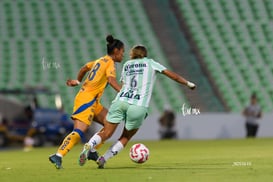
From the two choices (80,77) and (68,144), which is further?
(80,77)

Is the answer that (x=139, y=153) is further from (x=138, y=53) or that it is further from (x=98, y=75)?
(x=138, y=53)

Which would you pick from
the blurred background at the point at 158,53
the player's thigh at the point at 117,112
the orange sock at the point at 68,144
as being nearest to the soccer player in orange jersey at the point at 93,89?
the orange sock at the point at 68,144

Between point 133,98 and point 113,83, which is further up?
point 113,83

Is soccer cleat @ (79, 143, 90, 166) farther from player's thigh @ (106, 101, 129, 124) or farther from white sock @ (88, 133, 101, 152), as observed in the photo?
player's thigh @ (106, 101, 129, 124)

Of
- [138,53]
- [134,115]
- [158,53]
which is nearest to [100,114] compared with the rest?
[134,115]

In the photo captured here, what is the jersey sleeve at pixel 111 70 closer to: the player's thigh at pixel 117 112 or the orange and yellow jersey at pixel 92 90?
the orange and yellow jersey at pixel 92 90

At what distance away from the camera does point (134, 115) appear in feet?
39.6

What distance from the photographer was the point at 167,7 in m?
33.1

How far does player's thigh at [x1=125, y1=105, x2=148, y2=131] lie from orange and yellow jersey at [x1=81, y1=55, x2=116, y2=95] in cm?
77

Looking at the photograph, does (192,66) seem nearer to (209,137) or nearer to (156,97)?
(156,97)

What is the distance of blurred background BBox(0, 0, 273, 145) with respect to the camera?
2745cm

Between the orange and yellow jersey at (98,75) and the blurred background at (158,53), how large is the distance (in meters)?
13.8

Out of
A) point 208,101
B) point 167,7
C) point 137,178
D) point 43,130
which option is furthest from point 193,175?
point 167,7

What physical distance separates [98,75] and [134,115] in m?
1.01
